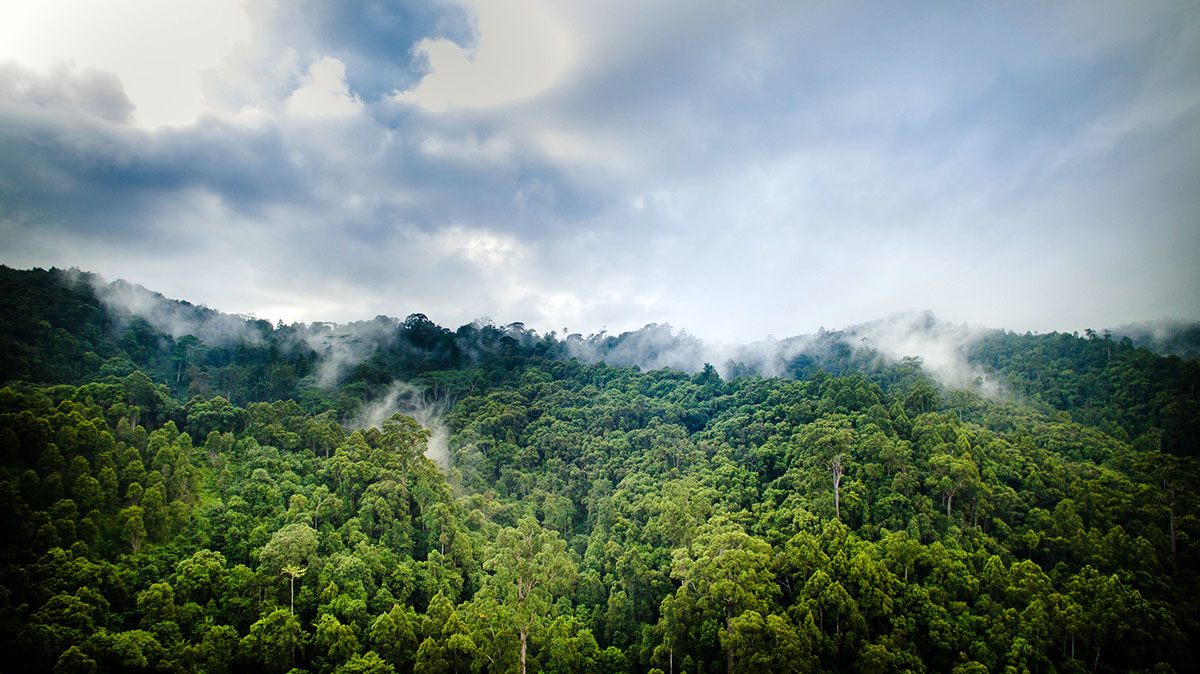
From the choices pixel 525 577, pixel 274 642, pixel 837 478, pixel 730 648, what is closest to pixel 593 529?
pixel 525 577

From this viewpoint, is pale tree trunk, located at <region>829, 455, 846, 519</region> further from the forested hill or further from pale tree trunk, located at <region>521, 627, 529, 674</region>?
pale tree trunk, located at <region>521, 627, 529, 674</region>

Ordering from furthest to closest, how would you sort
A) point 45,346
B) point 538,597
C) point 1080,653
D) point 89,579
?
point 45,346, point 538,597, point 1080,653, point 89,579

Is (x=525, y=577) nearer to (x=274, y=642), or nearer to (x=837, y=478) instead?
(x=274, y=642)

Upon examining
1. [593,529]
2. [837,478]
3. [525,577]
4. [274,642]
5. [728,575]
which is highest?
[837,478]

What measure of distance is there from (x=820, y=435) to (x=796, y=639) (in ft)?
53.7

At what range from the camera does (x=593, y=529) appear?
3997 cm

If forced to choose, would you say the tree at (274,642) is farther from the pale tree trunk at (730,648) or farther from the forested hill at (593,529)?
the pale tree trunk at (730,648)

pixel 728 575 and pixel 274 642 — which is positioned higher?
pixel 274 642

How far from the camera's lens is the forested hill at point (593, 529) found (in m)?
22.0

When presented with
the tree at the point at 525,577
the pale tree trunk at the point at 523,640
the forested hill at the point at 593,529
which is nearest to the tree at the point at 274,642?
the forested hill at the point at 593,529

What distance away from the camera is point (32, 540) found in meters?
20.4

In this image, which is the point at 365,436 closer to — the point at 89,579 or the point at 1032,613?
the point at 89,579

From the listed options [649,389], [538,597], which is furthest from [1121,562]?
[649,389]

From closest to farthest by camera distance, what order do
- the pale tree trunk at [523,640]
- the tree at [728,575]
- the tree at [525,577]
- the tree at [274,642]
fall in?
1. the tree at [274,642]
2. the pale tree trunk at [523,640]
3. the tree at [728,575]
4. the tree at [525,577]
